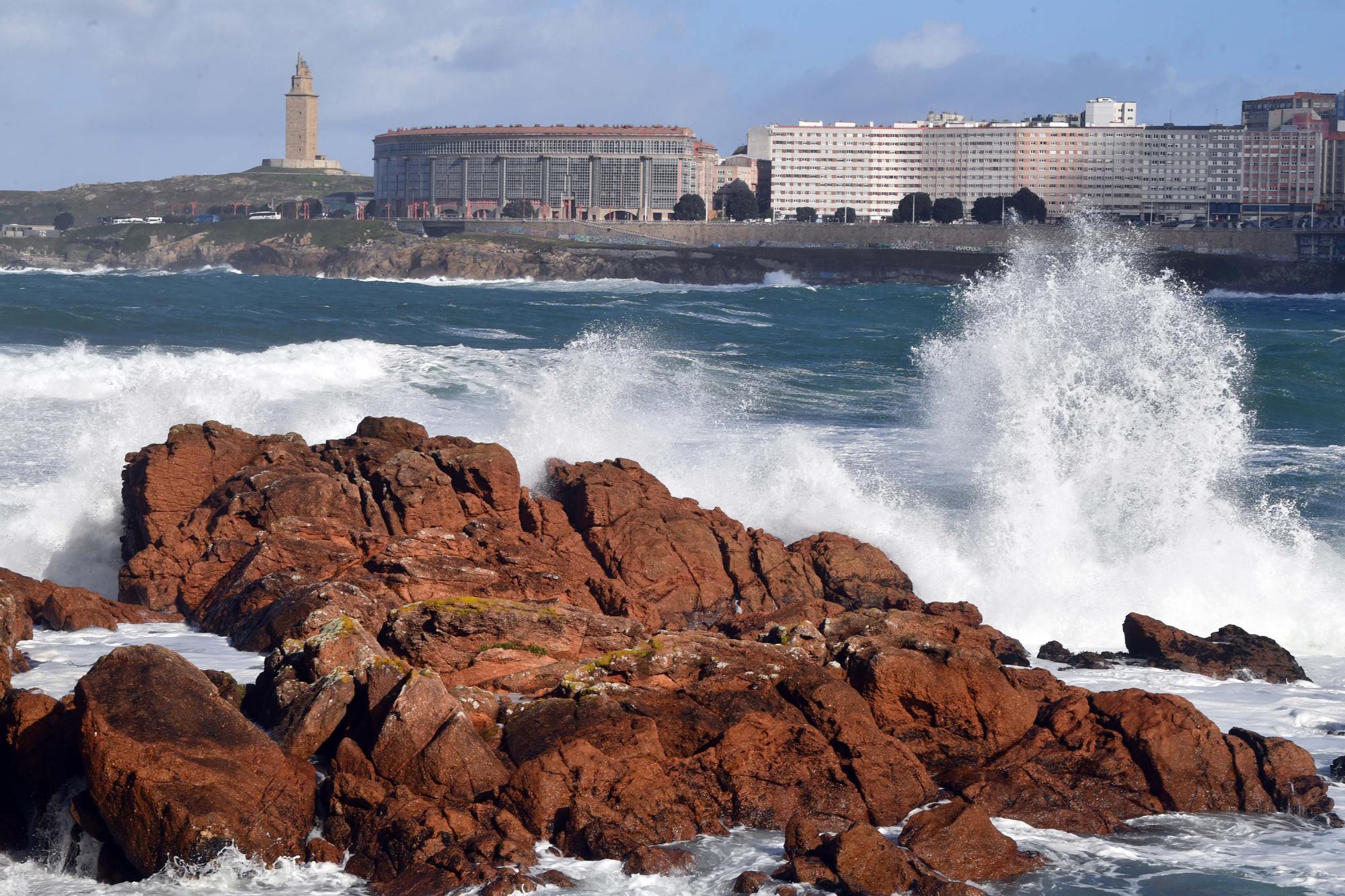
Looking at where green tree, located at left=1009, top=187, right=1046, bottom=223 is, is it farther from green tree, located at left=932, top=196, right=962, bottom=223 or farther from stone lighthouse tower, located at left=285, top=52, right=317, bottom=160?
stone lighthouse tower, located at left=285, top=52, right=317, bottom=160

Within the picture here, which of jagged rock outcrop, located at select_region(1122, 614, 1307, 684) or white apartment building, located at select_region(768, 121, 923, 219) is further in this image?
white apartment building, located at select_region(768, 121, 923, 219)

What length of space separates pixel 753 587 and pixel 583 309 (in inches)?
1353

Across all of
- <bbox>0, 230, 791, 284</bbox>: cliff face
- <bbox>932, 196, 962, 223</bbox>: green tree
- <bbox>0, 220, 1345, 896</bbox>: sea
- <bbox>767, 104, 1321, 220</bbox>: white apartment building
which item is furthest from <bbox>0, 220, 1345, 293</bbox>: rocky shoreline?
<bbox>0, 220, 1345, 896</bbox>: sea

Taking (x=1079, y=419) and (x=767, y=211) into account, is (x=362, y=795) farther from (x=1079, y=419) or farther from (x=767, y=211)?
(x=767, y=211)

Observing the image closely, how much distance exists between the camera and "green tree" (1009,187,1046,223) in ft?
351

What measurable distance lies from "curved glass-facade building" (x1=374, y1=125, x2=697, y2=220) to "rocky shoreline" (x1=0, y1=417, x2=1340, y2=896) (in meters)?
123

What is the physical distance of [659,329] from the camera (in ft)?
Result: 125

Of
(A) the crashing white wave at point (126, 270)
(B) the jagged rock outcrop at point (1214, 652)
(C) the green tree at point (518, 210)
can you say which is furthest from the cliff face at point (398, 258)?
(B) the jagged rock outcrop at point (1214, 652)

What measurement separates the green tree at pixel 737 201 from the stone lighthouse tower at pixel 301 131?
5901 centimetres

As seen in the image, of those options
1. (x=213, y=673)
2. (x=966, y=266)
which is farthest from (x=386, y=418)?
(x=966, y=266)

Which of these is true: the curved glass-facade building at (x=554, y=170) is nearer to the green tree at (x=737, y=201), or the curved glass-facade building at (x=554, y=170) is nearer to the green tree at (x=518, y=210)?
the green tree at (x=518, y=210)

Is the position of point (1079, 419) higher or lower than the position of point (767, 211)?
lower

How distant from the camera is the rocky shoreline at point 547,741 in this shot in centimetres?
700

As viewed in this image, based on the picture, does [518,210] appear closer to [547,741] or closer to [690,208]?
[690,208]
